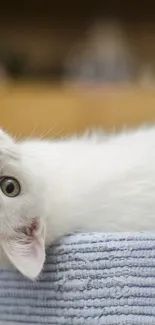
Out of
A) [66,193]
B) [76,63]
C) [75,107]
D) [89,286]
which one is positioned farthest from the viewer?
[76,63]

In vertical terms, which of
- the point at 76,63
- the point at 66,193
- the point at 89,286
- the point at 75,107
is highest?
the point at 76,63

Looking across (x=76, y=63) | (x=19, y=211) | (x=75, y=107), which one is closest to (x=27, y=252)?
(x=19, y=211)

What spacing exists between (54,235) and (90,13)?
5.93 ft

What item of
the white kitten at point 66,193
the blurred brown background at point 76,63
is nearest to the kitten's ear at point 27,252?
the white kitten at point 66,193

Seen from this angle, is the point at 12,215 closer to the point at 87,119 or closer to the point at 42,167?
the point at 42,167

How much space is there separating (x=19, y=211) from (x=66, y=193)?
0.28ft

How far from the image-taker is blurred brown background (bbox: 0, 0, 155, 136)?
2.09 meters

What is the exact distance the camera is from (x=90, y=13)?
2.42 meters

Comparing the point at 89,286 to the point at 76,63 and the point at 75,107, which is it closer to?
the point at 75,107

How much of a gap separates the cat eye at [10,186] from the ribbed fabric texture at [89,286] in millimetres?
82

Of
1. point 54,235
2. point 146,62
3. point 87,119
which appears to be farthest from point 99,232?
point 146,62

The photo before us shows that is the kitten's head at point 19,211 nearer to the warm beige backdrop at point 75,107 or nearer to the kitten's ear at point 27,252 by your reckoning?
the kitten's ear at point 27,252

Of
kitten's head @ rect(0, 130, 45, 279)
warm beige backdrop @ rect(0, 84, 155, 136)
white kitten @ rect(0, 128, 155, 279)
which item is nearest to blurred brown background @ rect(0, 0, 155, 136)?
warm beige backdrop @ rect(0, 84, 155, 136)

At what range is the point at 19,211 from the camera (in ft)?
2.39
